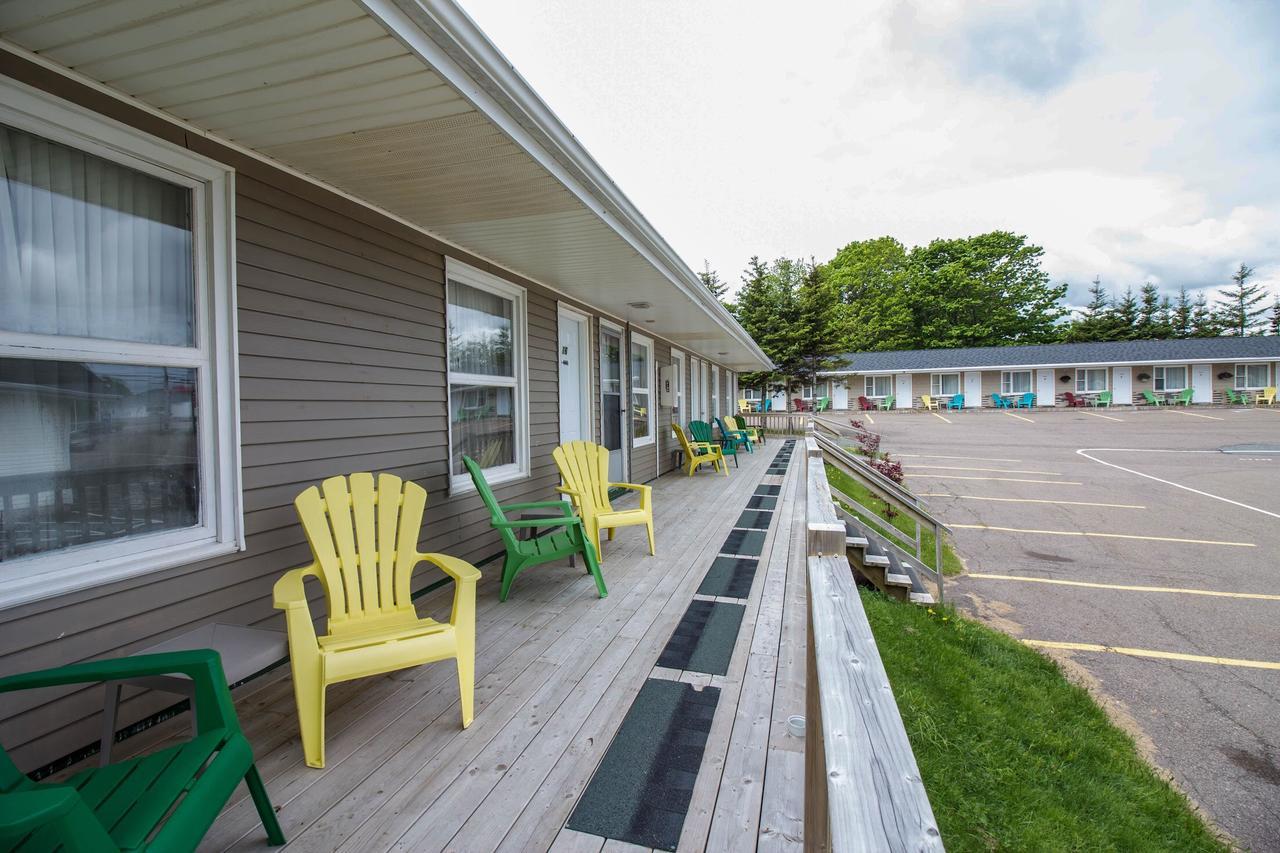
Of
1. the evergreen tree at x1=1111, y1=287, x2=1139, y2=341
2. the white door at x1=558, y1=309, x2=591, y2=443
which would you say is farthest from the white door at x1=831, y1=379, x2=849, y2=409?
the white door at x1=558, y1=309, x2=591, y2=443

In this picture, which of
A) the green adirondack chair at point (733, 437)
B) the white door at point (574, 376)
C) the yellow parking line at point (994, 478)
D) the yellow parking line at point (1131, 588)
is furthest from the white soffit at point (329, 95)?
the yellow parking line at point (994, 478)

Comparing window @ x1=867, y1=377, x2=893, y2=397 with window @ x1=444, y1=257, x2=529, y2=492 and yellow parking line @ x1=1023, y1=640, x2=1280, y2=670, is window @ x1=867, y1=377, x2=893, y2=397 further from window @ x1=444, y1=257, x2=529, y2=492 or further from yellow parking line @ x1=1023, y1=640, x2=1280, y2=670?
window @ x1=444, y1=257, x2=529, y2=492

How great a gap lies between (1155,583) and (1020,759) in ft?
15.8

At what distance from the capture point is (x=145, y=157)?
1.91m

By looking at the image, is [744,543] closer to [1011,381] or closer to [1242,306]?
[1011,381]

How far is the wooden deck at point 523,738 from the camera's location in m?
1.47

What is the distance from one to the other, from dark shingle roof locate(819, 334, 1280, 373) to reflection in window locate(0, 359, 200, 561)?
27.2 meters

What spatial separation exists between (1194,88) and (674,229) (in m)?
19.8

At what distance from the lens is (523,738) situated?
1.88 meters

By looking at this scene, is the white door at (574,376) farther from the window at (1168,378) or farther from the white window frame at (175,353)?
the window at (1168,378)

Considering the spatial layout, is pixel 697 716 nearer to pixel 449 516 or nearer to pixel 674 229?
pixel 449 516

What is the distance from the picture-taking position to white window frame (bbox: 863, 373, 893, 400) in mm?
29031

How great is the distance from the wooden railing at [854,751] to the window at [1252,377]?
1411 inches

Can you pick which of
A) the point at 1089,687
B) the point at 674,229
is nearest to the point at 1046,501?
the point at 1089,687
